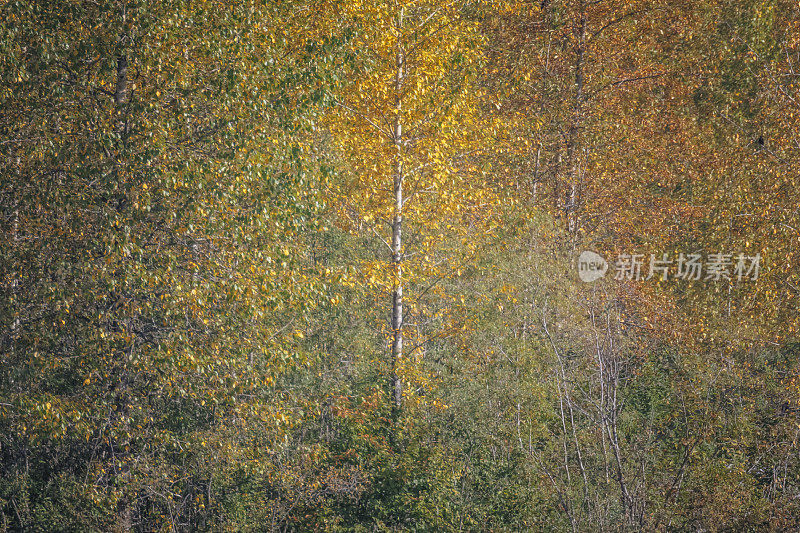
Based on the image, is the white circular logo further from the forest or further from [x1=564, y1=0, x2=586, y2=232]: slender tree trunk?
[x1=564, y1=0, x2=586, y2=232]: slender tree trunk

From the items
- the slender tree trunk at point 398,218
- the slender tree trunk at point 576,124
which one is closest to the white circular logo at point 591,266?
the slender tree trunk at point 576,124

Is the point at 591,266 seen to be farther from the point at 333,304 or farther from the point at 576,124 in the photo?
the point at 333,304

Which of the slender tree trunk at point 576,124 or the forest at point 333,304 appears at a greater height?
the slender tree trunk at point 576,124

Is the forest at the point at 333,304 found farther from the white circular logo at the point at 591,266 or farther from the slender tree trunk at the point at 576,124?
the slender tree trunk at the point at 576,124

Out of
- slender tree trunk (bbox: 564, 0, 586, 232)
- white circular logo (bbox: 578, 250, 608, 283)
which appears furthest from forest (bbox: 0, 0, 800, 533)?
slender tree trunk (bbox: 564, 0, 586, 232)

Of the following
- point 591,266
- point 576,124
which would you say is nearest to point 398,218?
point 591,266

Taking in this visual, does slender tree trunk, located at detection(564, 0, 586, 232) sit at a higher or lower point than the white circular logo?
higher

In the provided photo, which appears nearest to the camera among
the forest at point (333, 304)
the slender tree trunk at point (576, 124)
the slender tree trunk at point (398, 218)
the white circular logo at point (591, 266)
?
the forest at point (333, 304)

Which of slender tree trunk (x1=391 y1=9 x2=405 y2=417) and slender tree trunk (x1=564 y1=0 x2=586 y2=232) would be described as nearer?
slender tree trunk (x1=391 y1=9 x2=405 y2=417)

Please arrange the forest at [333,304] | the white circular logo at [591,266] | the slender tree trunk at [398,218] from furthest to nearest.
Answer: the white circular logo at [591,266], the slender tree trunk at [398,218], the forest at [333,304]

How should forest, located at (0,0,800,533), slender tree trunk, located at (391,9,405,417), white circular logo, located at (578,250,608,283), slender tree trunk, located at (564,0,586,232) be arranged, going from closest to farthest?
forest, located at (0,0,800,533) → slender tree trunk, located at (391,9,405,417) → white circular logo, located at (578,250,608,283) → slender tree trunk, located at (564,0,586,232)

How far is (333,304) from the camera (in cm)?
826

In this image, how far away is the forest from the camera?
790 centimetres

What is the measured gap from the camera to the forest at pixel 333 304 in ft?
25.9
